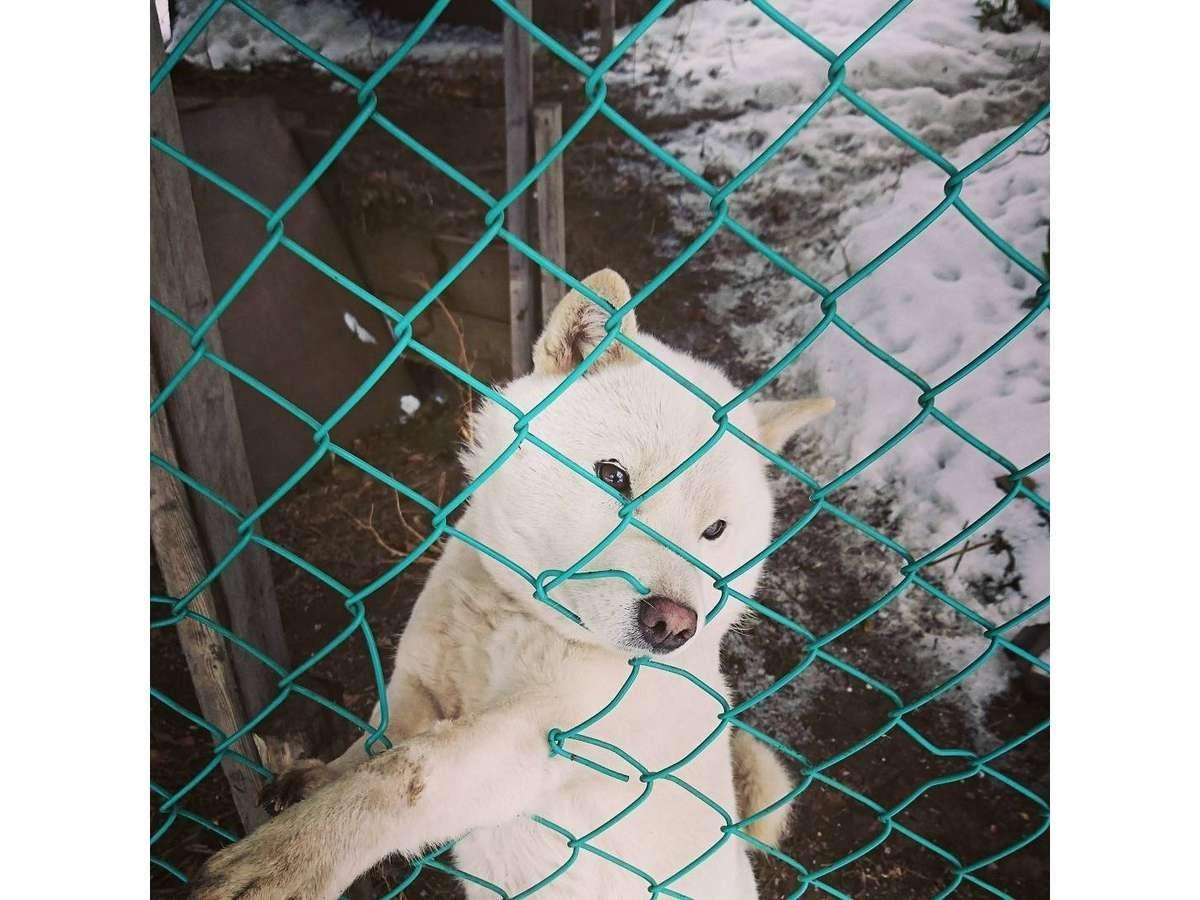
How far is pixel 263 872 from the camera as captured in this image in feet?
3.47

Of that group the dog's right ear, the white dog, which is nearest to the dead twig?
the white dog

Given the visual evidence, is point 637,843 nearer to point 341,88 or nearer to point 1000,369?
point 1000,369

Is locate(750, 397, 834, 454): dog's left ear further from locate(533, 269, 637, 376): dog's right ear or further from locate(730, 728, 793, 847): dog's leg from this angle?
locate(730, 728, 793, 847): dog's leg

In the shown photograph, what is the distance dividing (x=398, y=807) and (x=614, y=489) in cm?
59

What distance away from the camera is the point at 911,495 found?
132 inches

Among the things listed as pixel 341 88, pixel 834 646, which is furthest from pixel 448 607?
pixel 341 88

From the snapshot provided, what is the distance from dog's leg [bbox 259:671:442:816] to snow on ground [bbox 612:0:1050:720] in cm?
150

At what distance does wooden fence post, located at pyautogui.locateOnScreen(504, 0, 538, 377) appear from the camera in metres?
3.06

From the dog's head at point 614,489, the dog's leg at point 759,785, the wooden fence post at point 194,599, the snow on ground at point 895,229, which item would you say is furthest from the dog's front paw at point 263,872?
the snow on ground at point 895,229

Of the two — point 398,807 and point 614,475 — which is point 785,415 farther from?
point 398,807

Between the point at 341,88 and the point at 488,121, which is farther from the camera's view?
the point at 488,121

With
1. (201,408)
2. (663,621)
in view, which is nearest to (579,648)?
(663,621)
